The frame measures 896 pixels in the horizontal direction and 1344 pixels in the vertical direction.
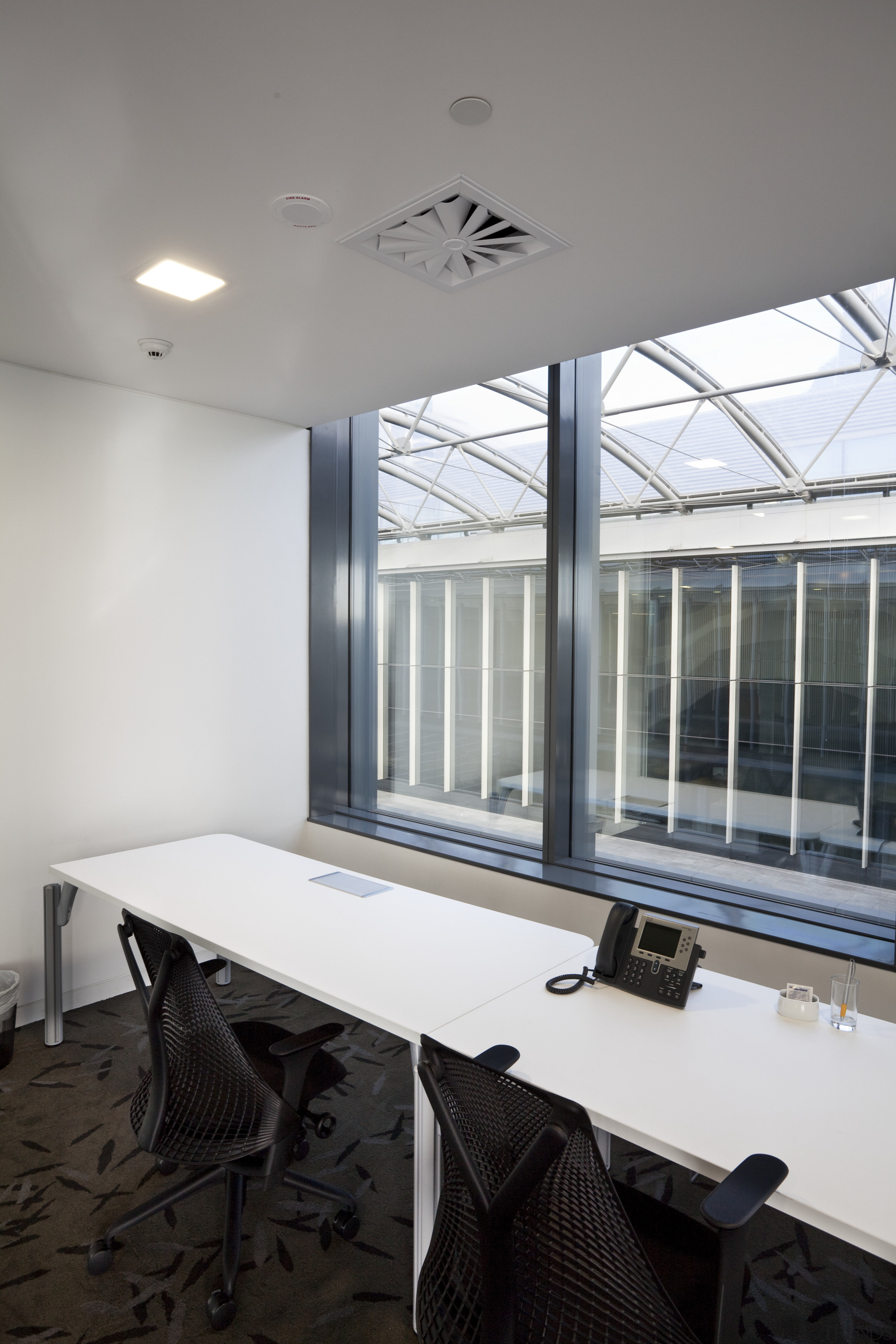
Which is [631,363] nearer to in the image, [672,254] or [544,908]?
[672,254]

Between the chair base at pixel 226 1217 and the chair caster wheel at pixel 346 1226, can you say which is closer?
the chair base at pixel 226 1217

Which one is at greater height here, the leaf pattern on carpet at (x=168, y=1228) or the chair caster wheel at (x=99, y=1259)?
the chair caster wheel at (x=99, y=1259)

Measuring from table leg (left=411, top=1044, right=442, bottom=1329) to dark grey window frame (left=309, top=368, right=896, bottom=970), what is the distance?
148 cm

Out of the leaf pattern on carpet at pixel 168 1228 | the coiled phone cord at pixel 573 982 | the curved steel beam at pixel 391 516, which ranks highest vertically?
the curved steel beam at pixel 391 516

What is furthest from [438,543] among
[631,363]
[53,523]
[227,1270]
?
[227,1270]

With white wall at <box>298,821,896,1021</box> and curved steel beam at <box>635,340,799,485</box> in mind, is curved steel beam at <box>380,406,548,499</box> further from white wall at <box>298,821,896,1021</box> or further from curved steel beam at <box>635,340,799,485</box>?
white wall at <box>298,821,896,1021</box>

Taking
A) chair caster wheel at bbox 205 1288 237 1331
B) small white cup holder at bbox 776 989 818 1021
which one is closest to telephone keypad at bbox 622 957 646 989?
small white cup holder at bbox 776 989 818 1021

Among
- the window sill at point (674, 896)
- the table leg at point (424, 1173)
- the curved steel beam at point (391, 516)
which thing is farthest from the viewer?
the curved steel beam at point (391, 516)

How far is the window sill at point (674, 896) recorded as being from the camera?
9.14 ft

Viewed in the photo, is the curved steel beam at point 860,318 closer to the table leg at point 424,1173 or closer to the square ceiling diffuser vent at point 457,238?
the square ceiling diffuser vent at point 457,238

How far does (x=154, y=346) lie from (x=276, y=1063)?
2637mm

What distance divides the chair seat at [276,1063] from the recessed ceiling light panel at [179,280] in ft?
7.50

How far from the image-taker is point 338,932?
262 cm

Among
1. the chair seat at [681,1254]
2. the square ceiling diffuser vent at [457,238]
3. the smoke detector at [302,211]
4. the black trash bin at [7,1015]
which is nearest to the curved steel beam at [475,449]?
the square ceiling diffuser vent at [457,238]
